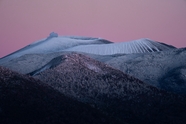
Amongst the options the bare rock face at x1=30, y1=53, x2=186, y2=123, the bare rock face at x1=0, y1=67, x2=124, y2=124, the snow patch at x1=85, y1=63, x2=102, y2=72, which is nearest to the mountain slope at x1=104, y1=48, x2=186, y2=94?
the bare rock face at x1=30, y1=53, x2=186, y2=123

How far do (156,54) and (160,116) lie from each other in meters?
2.69

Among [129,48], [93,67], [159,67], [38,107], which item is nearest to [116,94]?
[93,67]

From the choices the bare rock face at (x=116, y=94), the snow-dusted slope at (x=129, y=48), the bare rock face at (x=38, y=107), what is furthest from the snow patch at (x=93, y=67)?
the snow-dusted slope at (x=129, y=48)

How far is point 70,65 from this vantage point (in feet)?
12.4

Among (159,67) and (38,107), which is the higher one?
(38,107)

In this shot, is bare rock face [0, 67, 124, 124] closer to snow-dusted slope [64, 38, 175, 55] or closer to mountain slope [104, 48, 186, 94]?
mountain slope [104, 48, 186, 94]

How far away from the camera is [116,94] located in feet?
10.5

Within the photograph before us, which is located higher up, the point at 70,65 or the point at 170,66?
the point at 70,65

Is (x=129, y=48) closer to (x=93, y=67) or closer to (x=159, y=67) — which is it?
(x=159, y=67)

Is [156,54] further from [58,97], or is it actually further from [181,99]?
[58,97]

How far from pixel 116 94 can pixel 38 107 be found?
1.29m

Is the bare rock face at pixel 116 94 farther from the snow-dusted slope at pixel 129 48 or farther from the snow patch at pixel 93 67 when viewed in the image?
the snow-dusted slope at pixel 129 48

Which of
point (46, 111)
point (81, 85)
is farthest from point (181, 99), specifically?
point (46, 111)

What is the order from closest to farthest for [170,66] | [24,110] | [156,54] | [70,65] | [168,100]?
[24,110] < [168,100] < [70,65] < [170,66] < [156,54]
